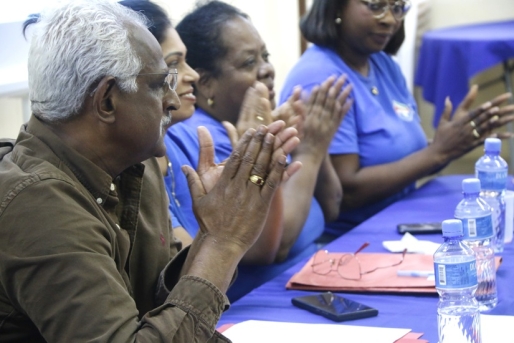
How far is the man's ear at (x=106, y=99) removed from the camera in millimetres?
1210

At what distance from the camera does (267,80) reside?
92.1 inches

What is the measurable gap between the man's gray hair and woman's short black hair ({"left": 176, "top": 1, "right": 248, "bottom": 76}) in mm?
1048

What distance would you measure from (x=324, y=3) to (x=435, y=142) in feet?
2.26

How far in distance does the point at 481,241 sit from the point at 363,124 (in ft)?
3.75

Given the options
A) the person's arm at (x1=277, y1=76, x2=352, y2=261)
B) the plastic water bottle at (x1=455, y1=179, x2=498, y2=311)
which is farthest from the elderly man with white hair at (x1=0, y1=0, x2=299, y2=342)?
the person's arm at (x1=277, y1=76, x2=352, y2=261)

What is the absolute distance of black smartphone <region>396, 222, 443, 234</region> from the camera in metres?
2.19

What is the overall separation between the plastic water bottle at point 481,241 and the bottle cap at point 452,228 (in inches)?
10.9

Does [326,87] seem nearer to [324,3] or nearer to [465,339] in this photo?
[324,3]

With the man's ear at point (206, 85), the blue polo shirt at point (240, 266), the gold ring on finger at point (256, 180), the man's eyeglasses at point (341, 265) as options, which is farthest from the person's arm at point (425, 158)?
the gold ring on finger at point (256, 180)

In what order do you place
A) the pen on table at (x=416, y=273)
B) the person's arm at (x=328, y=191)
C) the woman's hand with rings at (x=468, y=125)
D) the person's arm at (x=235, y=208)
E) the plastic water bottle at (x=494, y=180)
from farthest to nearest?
1. the woman's hand with rings at (x=468, y=125)
2. the person's arm at (x=328, y=191)
3. the plastic water bottle at (x=494, y=180)
4. the pen on table at (x=416, y=273)
5. the person's arm at (x=235, y=208)

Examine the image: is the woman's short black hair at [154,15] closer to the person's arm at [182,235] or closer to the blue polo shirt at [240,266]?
the blue polo shirt at [240,266]

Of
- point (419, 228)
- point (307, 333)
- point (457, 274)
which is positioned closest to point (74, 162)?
point (307, 333)

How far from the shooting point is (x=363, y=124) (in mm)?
2781

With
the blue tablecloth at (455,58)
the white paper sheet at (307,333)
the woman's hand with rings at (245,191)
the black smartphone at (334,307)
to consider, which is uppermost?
the woman's hand with rings at (245,191)
